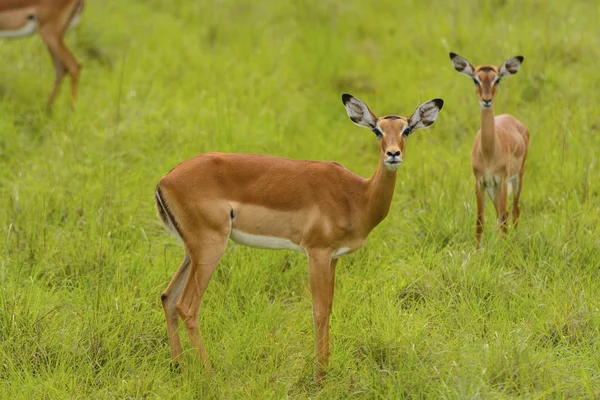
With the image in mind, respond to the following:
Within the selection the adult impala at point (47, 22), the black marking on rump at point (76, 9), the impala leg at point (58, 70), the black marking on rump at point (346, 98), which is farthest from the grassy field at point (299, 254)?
the black marking on rump at point (346, 98)

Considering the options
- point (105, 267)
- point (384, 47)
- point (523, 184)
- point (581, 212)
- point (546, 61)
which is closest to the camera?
point (105, 267)

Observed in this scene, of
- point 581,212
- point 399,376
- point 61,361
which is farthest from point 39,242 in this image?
point 581,212

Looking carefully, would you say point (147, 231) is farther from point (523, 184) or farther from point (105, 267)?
point (523, 184)

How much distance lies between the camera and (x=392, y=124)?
496 cm

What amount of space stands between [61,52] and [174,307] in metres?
4.68

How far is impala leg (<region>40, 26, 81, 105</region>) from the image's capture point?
8.96 metres

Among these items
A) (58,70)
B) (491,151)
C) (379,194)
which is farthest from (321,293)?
(58,70)

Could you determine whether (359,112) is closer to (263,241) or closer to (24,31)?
(263,241)

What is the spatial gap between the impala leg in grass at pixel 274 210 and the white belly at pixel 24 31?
4.71m

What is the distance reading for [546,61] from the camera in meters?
9.08

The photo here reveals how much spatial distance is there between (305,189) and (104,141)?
2949mm

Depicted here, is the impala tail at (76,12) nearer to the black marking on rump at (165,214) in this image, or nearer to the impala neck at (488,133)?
the impala neck at (488,133)

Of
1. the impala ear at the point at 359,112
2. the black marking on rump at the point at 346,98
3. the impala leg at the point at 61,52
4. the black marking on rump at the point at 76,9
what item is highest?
the black marking on rump at the point at 76,9

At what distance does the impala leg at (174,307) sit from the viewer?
5.11 m
